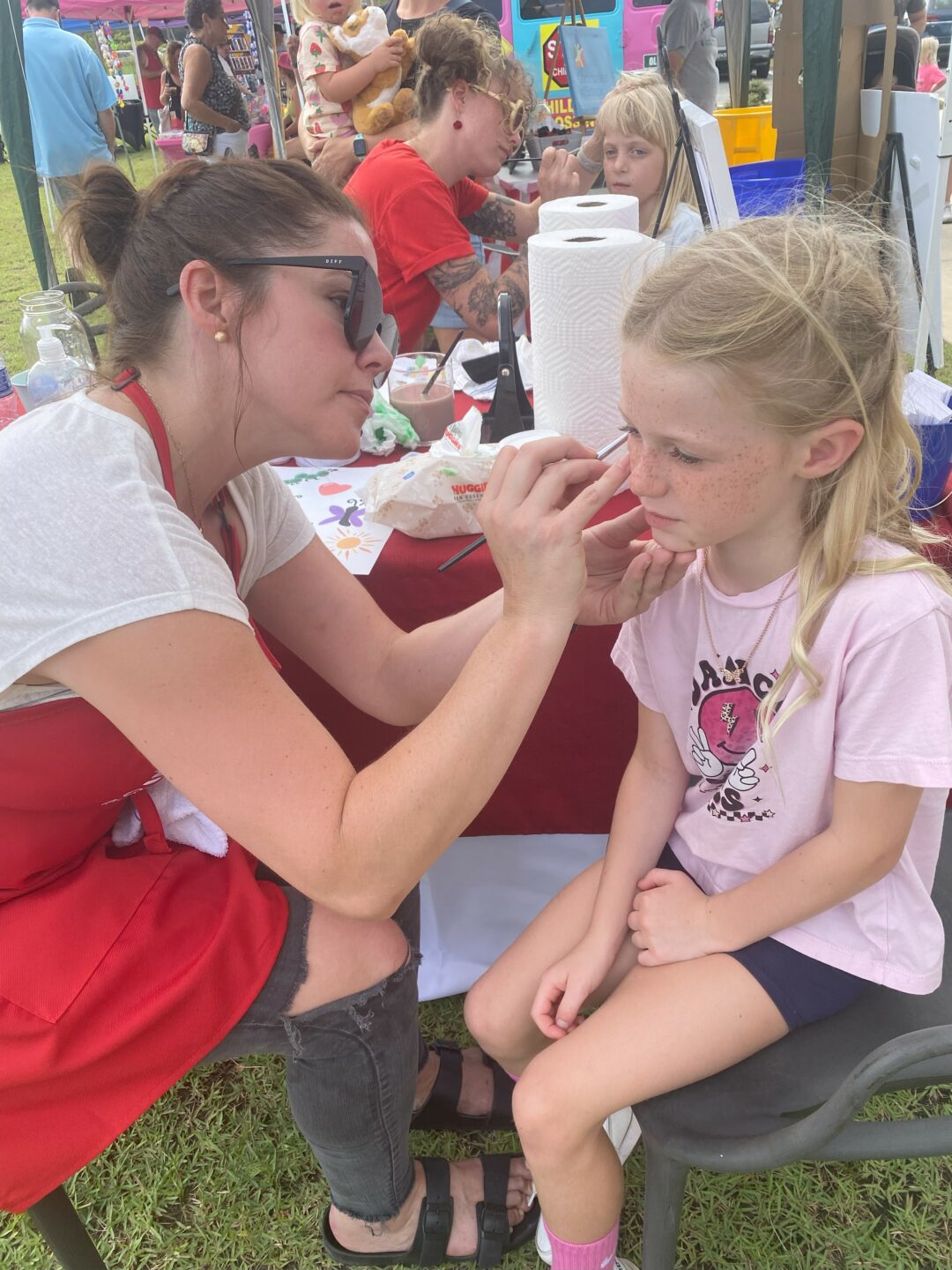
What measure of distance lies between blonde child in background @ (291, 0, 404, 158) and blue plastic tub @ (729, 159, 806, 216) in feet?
4.95

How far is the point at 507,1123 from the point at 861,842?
894mm

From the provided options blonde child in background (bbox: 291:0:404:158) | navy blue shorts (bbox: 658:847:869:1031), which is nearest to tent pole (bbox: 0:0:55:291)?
blonde child in background (bbox: 291:0:404:158)

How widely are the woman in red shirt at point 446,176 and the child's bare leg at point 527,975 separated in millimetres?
1719

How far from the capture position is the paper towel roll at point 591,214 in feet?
5.28

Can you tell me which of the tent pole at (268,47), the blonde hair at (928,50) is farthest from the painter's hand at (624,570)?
the blonde hair at (928,50)

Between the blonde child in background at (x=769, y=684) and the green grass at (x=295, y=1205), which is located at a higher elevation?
the blonde child in background at (x=769, y=684)

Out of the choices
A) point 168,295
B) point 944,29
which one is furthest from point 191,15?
point 944,29

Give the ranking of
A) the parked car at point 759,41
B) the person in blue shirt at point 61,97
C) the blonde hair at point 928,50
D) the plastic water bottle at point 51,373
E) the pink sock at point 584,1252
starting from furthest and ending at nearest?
the parked car at point 759,41, the blonde hair at point 928,50, the person in blue shirt at point 61,97, the plastic water bottle at point 51,373, the pink sock at point 584,1252

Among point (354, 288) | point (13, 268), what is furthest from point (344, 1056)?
point (13, 268)

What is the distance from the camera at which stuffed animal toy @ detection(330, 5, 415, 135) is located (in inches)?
154

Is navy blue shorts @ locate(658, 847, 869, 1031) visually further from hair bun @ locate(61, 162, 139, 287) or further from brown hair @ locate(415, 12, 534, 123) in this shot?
brown hair @ locate(415, 12, 534, 123)

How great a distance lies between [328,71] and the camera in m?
4.01

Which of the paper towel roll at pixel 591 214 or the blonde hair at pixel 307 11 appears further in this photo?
the blonde hair at pixel 307 11

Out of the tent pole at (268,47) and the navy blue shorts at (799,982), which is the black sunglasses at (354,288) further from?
the tent pole at (268,47)
